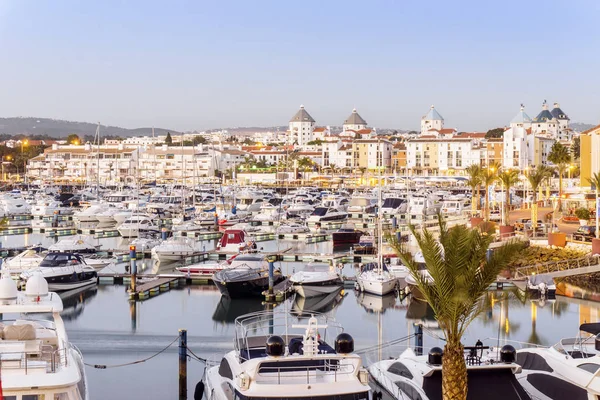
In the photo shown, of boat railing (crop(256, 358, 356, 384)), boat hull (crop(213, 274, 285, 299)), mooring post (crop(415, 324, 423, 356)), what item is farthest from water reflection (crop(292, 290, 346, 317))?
boat railing (crop(256, 358, 356, 384))

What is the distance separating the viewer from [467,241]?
12375mm

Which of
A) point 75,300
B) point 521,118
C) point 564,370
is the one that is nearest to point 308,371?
point 564,370

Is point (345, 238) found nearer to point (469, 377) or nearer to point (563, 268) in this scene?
point (563, 268)

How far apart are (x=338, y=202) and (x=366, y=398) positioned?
192 ft

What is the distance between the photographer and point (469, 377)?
13.7m

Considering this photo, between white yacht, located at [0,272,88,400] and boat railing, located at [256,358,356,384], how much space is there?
278cm

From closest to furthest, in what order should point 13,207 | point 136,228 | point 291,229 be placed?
point 136,228 → point 291,229 → point 13,207

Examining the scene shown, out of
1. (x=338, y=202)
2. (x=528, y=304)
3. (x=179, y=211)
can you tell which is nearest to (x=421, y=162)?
(x=338, y=202)

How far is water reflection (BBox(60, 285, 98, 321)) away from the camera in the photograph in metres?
28.1

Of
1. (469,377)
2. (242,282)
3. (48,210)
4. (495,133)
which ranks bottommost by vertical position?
(242,282)

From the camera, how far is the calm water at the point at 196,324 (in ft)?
65.5

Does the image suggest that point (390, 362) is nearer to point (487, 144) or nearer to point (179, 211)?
point (179, 211)

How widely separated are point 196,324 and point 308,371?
14443 mm

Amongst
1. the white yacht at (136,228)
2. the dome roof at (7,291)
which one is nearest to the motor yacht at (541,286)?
the dome roof at (7,291)
